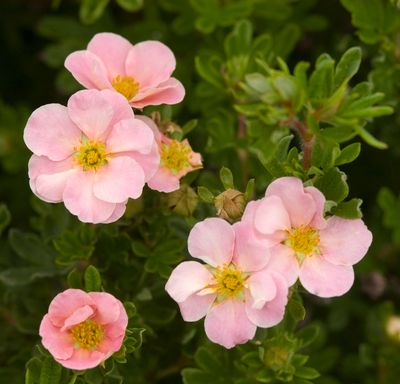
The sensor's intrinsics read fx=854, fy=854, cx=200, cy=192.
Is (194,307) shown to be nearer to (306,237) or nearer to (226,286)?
(226,286)

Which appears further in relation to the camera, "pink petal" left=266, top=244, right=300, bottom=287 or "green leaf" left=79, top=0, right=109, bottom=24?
"green leaf" left=79, top=0, right=109, bottom=24

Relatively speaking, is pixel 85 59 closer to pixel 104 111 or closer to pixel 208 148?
pixel 104 111

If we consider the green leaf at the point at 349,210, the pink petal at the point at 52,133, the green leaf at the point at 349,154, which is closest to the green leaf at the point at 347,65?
the green leaf at the point at 349,154

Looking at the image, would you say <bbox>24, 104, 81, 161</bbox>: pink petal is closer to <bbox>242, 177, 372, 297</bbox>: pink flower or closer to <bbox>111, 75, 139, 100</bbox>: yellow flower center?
<bbox>111, 75, 139, 100</bbox>: yellow flower center

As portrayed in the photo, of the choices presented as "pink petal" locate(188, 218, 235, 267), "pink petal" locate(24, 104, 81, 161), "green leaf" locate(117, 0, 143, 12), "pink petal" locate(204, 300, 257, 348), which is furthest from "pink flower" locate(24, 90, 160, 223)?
"green leaf" locate(117, 0, 143, 12)

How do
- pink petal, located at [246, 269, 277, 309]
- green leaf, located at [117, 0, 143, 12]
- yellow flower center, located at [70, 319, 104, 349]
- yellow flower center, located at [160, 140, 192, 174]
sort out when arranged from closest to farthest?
pink petal, located at [246, 269, 277, 309] → yellow flower center, located at [70, 319, 104, 349] → yellow flower center, located at [160, 140, 192, 174] → green leaf, located at [117, 0, 143, 12]

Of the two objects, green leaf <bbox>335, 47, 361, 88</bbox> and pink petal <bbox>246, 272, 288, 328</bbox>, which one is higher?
green leaf <bbox>335, 47, 361, 88</bbox>

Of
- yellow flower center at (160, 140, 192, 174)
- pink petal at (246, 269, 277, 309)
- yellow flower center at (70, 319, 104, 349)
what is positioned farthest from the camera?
yellow flower center at (160, 140, 192, 174)
